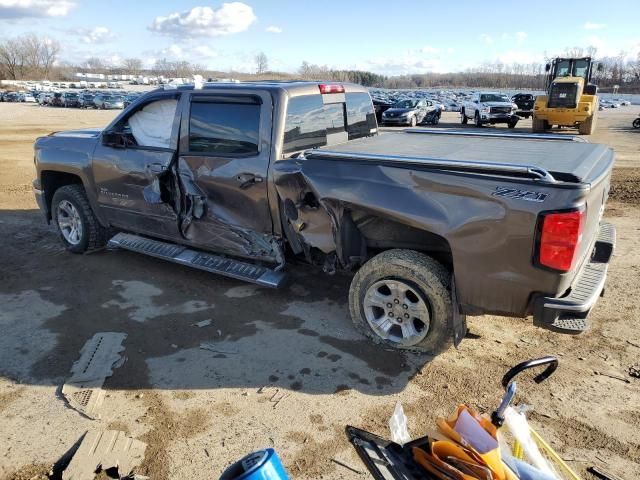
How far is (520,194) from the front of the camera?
2945 millimetres

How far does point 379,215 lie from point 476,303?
0.90 meters

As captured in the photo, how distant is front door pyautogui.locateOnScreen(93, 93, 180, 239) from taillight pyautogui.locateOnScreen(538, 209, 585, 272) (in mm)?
3375

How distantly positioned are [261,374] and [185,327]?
1021 mm

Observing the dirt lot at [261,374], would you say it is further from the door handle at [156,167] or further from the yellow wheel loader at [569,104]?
the yellow wheel loader at [569,104]

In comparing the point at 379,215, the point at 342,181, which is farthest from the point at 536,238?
the point at 342,181

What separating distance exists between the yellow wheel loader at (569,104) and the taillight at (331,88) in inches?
724

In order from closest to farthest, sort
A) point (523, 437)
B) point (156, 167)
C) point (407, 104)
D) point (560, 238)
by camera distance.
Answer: point (523, 437), point (560, 238), point (156, 167), point (407, 104)

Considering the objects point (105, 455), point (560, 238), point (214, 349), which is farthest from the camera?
point (214, 349)

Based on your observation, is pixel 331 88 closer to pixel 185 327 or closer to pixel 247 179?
pixel 247 179

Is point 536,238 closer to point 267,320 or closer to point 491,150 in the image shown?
point 491,150

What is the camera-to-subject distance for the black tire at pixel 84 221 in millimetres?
5859

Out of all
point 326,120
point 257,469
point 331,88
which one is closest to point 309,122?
point 326,120

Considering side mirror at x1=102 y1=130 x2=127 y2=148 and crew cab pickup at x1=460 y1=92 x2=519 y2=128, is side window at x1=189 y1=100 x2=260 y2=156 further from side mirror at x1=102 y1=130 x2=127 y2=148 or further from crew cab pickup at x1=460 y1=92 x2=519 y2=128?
crew cab pickup at x1=460 y1=92 x2=519 y2=128

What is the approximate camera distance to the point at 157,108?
4969 millimetres
